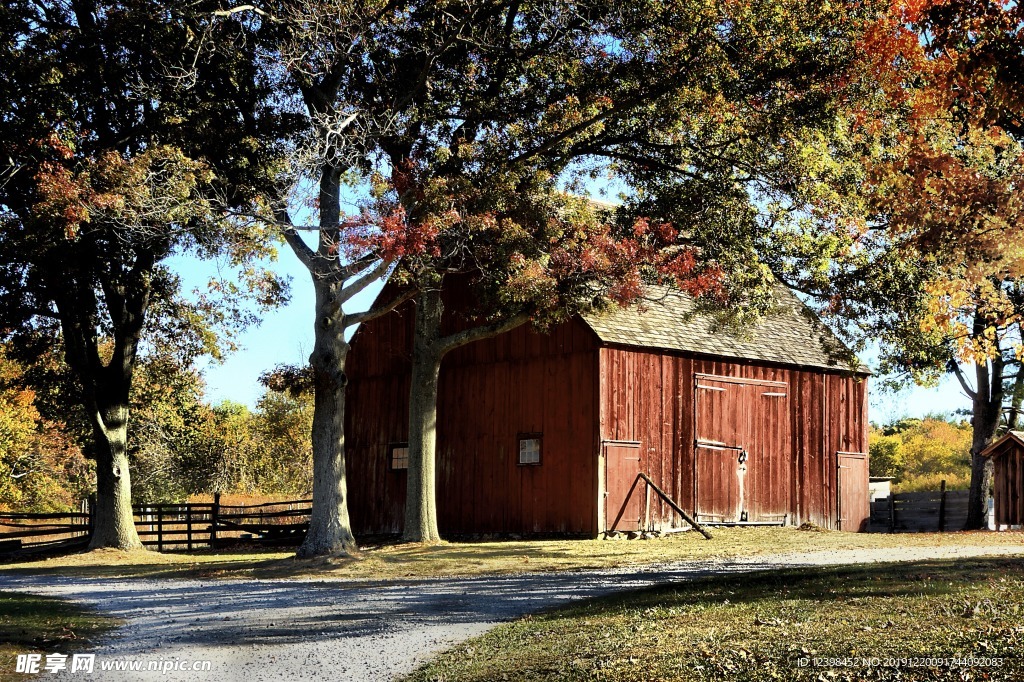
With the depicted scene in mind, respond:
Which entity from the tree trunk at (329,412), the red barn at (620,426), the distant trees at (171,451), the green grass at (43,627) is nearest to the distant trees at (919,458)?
the distant trees at (171,451)

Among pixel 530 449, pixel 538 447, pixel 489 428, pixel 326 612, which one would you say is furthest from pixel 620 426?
pixel 326 612

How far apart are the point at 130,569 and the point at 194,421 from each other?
33.3 metres

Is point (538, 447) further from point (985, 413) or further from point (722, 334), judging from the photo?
point (985, 413)

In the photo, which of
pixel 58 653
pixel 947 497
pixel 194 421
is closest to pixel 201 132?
pixel 58 653

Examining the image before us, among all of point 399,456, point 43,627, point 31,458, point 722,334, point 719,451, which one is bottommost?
point 43,627

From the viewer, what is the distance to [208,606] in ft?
51.5

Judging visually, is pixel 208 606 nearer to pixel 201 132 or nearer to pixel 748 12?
pixel 201 132

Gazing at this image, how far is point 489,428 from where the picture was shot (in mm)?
29359

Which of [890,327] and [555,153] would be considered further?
[890,327]

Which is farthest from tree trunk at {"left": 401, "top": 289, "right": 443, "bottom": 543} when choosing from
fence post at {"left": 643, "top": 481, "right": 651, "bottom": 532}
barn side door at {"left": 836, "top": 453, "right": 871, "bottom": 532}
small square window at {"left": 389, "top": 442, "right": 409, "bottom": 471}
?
barn side door at {"left": 836, "top": 453, "right": 871, "bottom": 532}

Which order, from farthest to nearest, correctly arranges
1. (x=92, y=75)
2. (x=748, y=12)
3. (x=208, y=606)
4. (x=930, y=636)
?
(x=92, y=75) < (x=748, y=12) < (x=208, y=606) < (x=930, y=636)

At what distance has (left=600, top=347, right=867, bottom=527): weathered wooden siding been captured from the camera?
27.4 m

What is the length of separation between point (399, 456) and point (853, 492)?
518 inches

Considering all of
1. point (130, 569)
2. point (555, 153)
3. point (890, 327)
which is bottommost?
point (130, 569)
